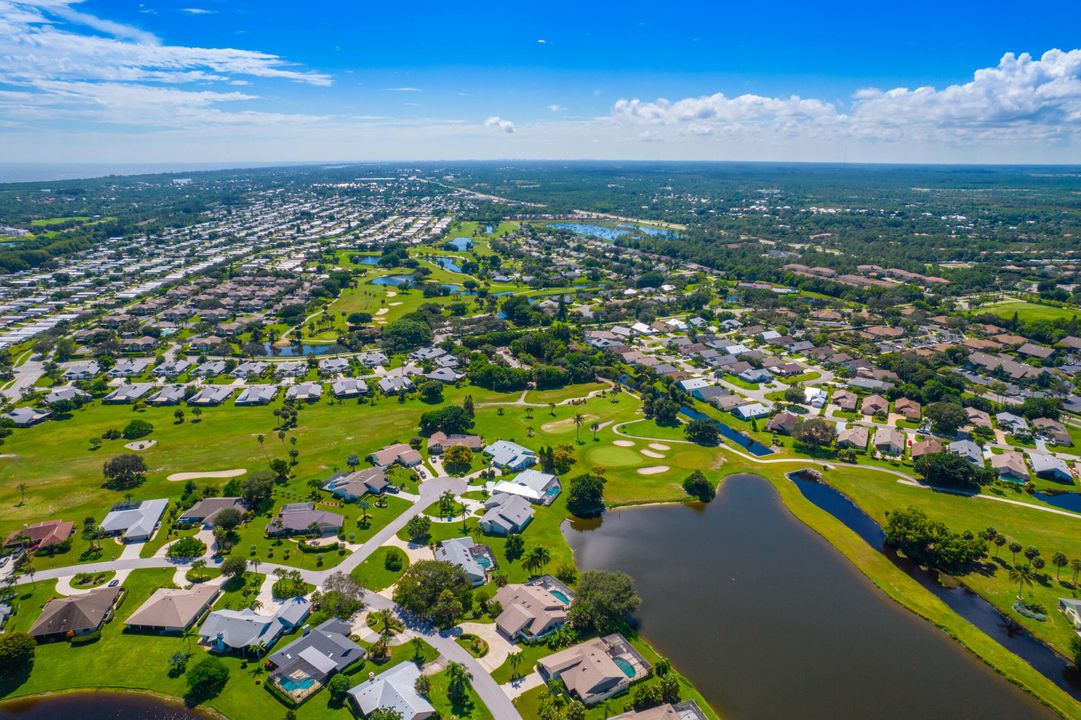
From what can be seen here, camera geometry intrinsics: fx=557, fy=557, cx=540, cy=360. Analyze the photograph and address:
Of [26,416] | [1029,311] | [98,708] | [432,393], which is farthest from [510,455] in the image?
[1029,311]

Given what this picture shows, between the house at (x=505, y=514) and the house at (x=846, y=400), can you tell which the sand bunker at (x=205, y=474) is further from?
the house at (x=846, y=400)

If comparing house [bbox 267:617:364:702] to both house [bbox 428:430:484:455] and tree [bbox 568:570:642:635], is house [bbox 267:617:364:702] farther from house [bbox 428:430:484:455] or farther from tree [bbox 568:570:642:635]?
house [bbox 428:430:484:455]

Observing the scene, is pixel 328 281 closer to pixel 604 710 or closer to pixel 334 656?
pixel 334 656

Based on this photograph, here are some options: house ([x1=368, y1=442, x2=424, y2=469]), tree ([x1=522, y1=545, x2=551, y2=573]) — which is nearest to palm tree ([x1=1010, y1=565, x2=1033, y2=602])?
tree ([x1=522, y1=545, x2=551, y2=573])

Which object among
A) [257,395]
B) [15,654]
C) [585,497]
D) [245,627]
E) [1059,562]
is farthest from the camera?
[257,395]

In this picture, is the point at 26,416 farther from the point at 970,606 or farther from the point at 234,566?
the point at 970,606

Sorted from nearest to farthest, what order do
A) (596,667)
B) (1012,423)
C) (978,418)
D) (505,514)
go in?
(596,667), (505,514), (1012,423), (978,418)

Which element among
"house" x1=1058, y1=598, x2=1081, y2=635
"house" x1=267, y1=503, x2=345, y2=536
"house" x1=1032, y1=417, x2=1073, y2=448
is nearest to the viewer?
"house" x1=1058, y1=598, x2=1081, y2=635
